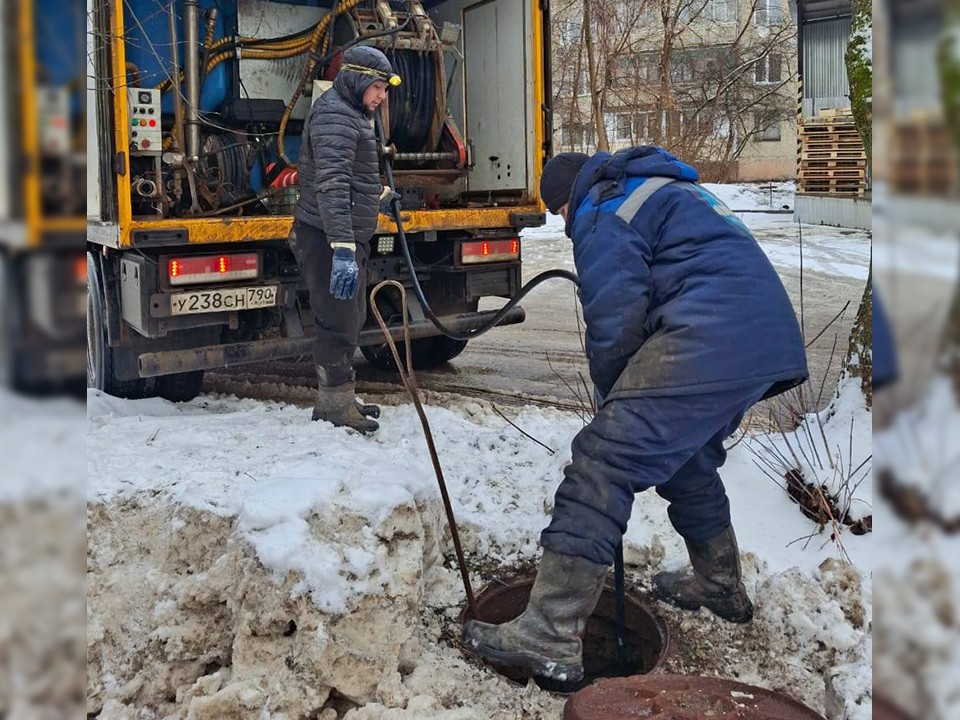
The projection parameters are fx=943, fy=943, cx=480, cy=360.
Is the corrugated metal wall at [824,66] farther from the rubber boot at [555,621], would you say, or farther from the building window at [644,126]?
the rubber boot at [555,621]

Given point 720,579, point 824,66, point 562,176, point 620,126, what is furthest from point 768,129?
point 720,579

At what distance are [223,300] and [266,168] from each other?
161cm

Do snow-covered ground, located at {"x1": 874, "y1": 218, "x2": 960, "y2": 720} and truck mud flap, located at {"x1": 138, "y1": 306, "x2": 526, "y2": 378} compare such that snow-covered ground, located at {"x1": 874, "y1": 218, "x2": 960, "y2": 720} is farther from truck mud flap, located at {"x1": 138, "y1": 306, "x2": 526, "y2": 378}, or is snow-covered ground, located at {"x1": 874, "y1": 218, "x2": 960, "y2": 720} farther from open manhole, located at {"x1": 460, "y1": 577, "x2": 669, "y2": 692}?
truck mud flap, located at {"x1": 138, "y1": 306, "x2": 526, "y2": 378}

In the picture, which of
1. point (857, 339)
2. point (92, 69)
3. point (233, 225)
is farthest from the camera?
point (233, 225)

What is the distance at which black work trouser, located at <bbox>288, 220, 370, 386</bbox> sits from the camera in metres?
4.82

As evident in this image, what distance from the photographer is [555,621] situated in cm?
285

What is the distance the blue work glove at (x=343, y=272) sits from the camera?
14.8 feet

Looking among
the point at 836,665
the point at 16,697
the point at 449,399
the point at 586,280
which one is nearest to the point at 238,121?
the point at 449,399

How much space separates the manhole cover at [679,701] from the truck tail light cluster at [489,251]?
12.4ft

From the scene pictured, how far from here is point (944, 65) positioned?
2.04ft

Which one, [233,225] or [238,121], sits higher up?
[238,121]

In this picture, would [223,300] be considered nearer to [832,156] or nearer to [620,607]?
[620,607]

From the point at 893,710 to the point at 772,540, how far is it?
298cm

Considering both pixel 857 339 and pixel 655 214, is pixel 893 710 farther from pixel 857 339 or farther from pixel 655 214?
pixel 857 339
